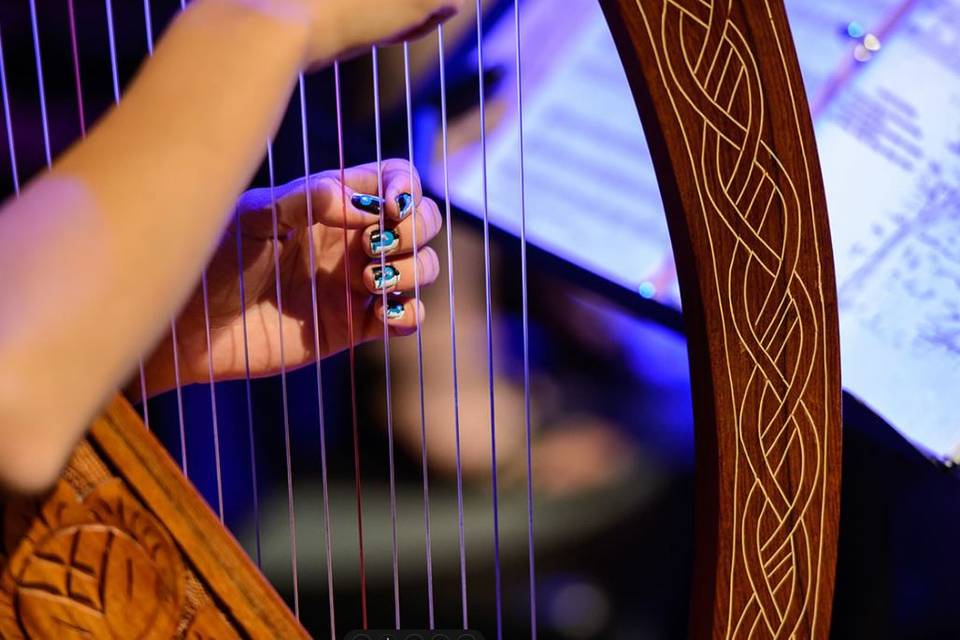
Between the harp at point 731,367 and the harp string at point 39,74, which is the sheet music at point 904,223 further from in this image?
the harp string at point 39,74

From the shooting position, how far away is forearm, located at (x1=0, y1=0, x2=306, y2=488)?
36cm

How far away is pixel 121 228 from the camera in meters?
0.37

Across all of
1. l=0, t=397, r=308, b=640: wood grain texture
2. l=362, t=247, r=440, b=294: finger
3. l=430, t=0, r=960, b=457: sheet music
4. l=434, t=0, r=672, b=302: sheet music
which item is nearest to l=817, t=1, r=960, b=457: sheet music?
l=430, t=0, r=960, b=457: sheet music

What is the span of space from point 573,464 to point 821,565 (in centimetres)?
105

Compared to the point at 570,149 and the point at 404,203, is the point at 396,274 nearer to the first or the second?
the point at 404,203

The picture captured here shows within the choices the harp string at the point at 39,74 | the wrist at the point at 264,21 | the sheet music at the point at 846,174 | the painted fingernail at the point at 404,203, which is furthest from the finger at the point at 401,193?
the sheet music at the point at 846,174

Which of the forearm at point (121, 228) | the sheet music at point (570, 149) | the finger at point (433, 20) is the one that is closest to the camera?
the forearm at point (121, 228)

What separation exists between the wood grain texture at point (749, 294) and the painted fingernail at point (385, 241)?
11.4 inches

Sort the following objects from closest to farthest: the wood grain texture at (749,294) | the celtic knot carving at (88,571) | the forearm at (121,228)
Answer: the forearm at (121,228) < the wood grain texture at (749,294) < the celtic knot carving at (88,571)

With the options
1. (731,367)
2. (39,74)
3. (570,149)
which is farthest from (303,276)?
(570,149)

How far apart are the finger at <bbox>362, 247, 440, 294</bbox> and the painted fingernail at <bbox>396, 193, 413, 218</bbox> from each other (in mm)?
41

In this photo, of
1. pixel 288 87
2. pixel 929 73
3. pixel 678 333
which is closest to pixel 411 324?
pixel 288 87

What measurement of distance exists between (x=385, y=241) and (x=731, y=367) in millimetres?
334

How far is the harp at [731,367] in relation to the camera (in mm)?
581
